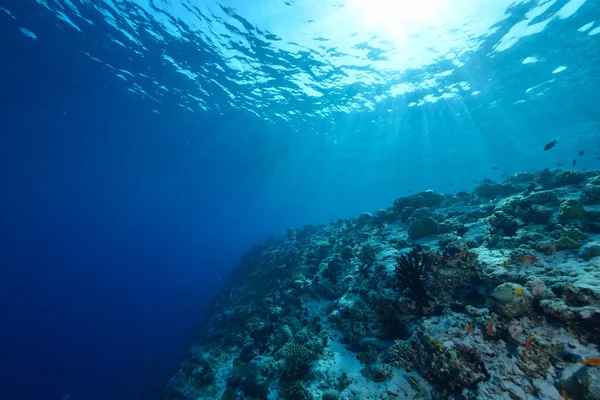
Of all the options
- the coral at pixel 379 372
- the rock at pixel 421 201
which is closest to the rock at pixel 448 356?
the coral at pixel 379 372

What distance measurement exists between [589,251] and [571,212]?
251cm

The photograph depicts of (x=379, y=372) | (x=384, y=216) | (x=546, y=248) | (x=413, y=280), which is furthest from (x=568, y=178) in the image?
Answer: (x=379, y=372)

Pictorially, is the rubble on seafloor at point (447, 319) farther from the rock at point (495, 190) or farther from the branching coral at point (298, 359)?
the rock at point (495, 190)

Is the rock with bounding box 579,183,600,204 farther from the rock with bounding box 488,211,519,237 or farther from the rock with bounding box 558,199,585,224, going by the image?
the rock with bounding box 488,211,519,237

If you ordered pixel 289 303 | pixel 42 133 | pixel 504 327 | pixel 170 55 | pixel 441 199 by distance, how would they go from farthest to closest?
pixel 42 133 < pixel 170 55 < pixel 441 199 < pixel 289 303 < pixel 504 327

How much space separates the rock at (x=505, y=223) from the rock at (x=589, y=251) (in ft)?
7.56

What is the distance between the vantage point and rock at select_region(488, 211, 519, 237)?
8023mm

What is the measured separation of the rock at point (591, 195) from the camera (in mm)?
7738

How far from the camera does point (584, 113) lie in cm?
3497

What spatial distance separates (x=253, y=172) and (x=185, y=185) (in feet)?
78.2

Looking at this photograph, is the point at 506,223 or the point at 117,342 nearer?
the point at 506,223

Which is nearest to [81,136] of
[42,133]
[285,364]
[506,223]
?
[42,133]

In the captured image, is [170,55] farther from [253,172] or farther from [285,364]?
[253,172]

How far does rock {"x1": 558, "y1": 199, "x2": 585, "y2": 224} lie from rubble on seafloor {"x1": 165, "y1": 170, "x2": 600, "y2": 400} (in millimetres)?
34
